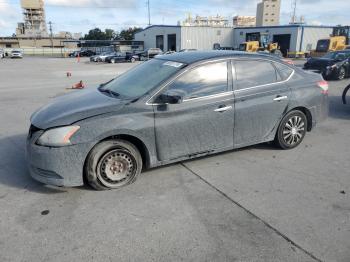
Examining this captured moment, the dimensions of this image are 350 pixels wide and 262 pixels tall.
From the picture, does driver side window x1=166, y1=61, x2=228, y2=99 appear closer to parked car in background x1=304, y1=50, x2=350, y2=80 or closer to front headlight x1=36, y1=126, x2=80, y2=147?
front headlight x1=36, y1=126, x2=80, y2=147

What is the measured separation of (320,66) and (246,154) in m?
12.6

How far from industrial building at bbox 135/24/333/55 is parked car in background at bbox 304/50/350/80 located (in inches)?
1312

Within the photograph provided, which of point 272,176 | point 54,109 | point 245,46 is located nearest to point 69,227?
point 54,109

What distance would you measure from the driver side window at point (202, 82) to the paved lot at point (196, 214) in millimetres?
1112

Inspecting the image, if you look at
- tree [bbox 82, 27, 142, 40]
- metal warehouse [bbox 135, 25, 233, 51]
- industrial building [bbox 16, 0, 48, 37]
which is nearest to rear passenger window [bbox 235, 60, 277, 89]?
metal warehouse [bbox 135, 25, 233, 51]

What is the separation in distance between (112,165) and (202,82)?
1638mm

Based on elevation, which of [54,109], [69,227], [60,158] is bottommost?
[69,227]

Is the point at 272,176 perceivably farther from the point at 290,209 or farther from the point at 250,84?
the point at 250,84

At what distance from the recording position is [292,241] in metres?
2.79

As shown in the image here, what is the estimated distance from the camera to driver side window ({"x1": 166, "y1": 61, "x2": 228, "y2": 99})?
3959 millimetres

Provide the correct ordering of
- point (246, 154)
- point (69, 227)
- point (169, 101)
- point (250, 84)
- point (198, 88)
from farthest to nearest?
1. point (246, 154)
2. point (250, 84)
3. point (198, 88)
4. point (169, 101)
5. point (69, 227)

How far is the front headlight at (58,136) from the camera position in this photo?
3.41 m

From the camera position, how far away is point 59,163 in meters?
3.44

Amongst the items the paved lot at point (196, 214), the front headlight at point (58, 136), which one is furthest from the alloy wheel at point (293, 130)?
the front headlight at point (58, 136)
